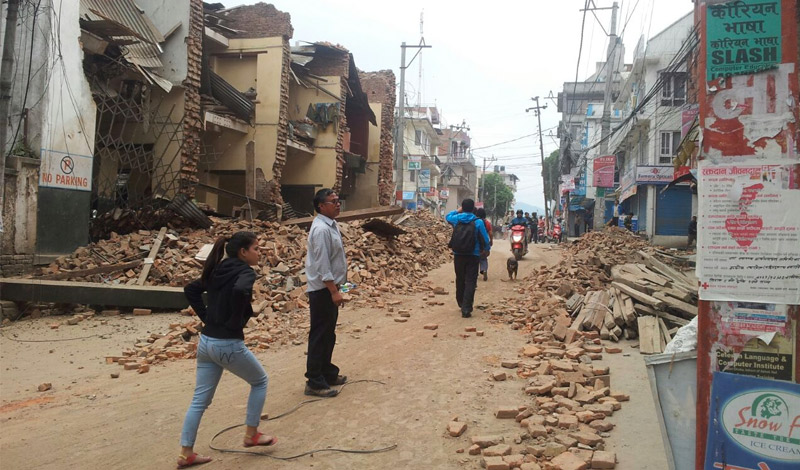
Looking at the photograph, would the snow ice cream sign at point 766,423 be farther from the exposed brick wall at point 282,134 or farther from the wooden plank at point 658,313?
the exposed brick wall at point 282,134

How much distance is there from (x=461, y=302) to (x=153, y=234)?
7385 mm

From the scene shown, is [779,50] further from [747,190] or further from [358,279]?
[358,279]

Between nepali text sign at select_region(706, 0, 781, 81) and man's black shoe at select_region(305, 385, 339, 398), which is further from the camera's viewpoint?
man's black shoe at select_region(305, 385, 339, 398)

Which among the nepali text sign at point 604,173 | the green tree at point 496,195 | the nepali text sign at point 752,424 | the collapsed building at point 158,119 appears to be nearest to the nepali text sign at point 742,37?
the nepali text sign at point 752,424

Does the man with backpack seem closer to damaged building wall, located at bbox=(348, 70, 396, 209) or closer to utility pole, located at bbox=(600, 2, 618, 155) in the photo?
utility pole, located at bbox=(600, 2, 618, 155)

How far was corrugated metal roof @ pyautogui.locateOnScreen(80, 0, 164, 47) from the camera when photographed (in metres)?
13.5

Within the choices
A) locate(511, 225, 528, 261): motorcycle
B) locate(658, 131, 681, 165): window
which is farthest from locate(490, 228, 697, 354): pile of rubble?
locate(658, 131, 681, 165): window

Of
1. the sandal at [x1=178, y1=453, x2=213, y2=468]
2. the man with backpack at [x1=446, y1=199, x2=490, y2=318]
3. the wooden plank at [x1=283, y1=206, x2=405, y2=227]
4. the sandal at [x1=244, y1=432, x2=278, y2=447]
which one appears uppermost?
the wooden plank at [x1=283, y1=206, x2=405, y2=227]

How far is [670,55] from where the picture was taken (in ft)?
92.9

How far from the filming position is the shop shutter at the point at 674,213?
2700 centimetres

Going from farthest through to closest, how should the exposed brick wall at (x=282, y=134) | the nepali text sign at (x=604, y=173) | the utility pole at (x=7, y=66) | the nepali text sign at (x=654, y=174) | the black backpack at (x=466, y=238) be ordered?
the nepali text sign at (x=604, y=173) < the nepali text sign at (x=654, y=174) < the exposed brick wall at (x=282, y=134) < the black backpack at (x=466, y=238) < the utility pole at (x=7, y=66)

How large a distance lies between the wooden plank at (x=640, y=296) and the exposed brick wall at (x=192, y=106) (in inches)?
447

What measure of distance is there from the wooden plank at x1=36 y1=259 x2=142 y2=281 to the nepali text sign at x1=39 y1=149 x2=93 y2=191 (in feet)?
6.22

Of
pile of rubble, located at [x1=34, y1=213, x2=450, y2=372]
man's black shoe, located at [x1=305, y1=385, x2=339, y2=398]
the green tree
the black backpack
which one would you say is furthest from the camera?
the green tree
